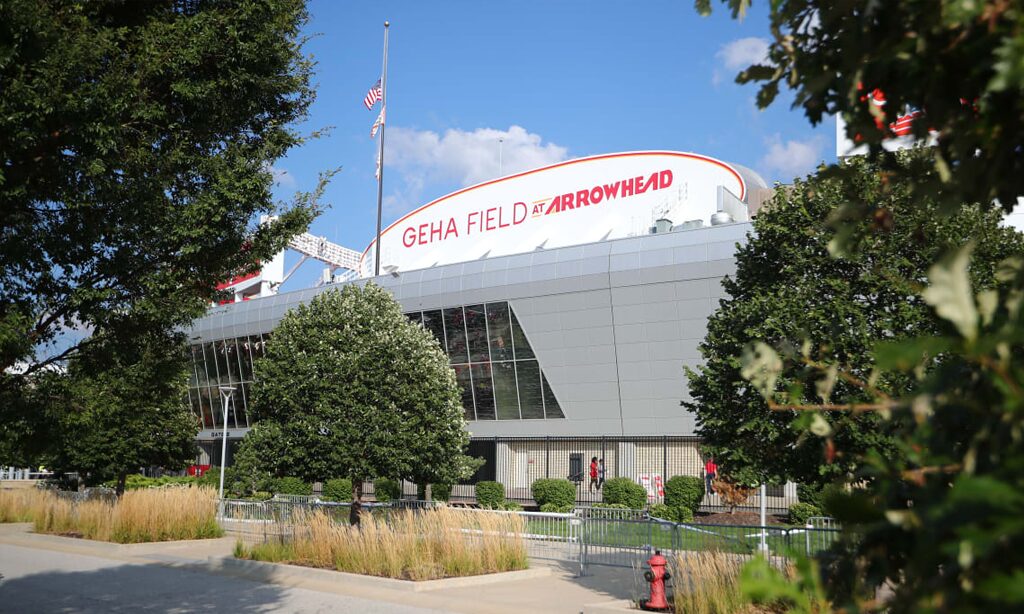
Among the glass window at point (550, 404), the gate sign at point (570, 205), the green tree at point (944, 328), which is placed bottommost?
the green tree at point (944, 328)

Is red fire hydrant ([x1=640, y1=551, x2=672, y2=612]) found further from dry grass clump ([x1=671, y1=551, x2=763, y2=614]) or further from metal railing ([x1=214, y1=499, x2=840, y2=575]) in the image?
metal railing ([x1=214, y1=499, x2=840, y2=575])

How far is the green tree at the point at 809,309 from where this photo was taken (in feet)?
35.8

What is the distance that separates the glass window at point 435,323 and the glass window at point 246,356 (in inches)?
537

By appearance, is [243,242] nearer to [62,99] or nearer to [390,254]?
[62,99]

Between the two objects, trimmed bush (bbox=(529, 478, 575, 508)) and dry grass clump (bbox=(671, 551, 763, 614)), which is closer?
dry grass clump (bbox=(671, 551, 763, 614))

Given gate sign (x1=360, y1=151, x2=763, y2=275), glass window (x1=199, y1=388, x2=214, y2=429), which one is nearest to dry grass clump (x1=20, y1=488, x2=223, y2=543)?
gate sign (x1=360, y1=151, x2=763, y2=275)

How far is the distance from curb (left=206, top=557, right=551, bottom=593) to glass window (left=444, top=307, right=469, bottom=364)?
2541cm

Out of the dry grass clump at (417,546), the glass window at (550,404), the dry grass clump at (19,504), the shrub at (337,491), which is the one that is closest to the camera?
the dry grass clump at (417,546)

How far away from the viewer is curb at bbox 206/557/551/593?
540 inches

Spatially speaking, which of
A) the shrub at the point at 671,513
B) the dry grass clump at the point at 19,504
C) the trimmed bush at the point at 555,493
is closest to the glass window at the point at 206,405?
the dry grass clump at the point at 19,504

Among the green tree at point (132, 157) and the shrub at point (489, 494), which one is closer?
the green tree at point (132, 157)

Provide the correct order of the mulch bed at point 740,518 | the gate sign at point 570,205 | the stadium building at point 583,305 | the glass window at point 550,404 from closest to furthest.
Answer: the mulch bed at point 740,518, the stadium building at point 583,305, the glass window at point 550,404, the gate sign at point 570,205

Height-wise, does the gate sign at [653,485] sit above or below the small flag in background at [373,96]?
below

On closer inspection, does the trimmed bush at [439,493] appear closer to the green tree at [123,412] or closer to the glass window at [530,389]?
the glass window at [530,389]
